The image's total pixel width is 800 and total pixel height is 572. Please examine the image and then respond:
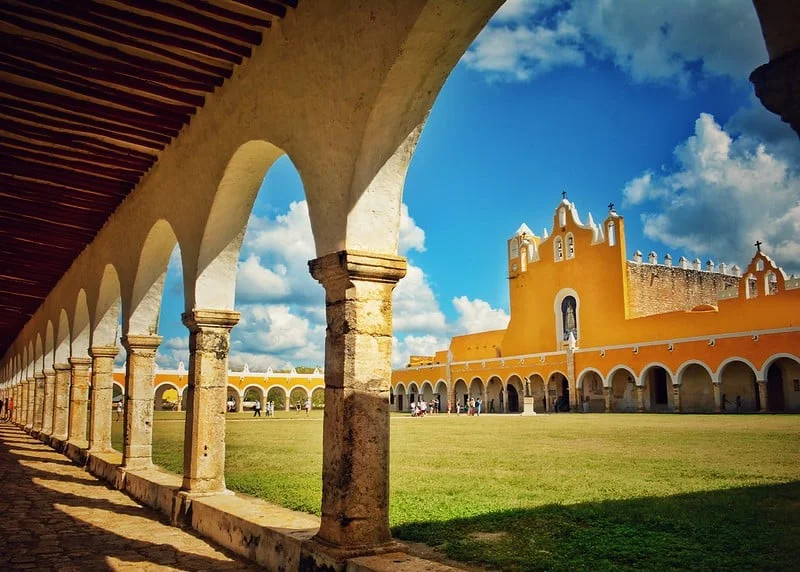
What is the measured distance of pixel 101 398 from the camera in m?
10.4

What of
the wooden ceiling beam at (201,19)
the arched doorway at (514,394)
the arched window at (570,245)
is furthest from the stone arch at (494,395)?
the wooden ceiling beam at (201,19)

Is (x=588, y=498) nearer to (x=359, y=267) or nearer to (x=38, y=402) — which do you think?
(x=359, y=267)

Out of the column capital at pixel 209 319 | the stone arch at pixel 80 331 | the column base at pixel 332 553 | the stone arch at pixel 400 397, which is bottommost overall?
the stone arch at pixel 400 397

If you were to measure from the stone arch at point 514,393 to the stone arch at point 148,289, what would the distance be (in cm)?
3128

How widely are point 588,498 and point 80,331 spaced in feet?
32.5

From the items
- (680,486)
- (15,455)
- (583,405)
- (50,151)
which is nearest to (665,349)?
(583,405)

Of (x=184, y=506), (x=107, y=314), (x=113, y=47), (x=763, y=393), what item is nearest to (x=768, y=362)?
(x=763, y=393)

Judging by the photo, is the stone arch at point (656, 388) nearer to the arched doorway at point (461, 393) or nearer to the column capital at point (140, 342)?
the arched doorway at point (461, 393)

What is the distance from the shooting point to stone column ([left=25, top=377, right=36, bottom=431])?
18.4m

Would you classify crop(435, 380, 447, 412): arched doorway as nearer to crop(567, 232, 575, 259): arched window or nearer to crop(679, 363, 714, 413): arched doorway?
crop(567, 232, 575, 259): arched window

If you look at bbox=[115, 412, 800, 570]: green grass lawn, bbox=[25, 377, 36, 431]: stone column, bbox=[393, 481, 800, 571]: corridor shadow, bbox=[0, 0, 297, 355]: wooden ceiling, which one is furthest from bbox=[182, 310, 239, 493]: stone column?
bbox=[25, 377, 36, 431]: stone column

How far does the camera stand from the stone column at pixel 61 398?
553 inches

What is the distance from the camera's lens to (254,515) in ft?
15.4

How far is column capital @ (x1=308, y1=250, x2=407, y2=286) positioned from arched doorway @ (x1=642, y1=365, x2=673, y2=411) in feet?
97.0
